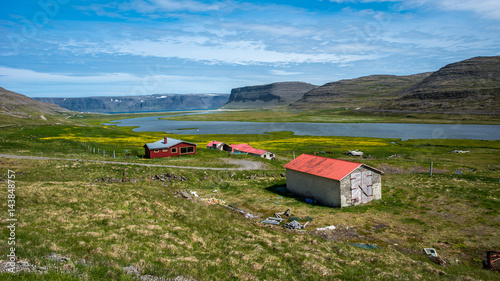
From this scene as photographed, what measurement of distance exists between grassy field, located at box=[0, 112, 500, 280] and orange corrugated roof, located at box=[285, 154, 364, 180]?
11.8ft

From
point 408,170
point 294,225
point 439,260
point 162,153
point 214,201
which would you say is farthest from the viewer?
point 162,153

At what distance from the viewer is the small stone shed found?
29484mm

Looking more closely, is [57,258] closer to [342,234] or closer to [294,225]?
[294,225]

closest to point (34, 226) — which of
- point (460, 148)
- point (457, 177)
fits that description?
point (457, 177)

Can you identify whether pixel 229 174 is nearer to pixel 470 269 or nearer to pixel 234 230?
pixel 234 230

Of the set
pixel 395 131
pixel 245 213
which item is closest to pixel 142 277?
pixel 245 213

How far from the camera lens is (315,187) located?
1265 inches

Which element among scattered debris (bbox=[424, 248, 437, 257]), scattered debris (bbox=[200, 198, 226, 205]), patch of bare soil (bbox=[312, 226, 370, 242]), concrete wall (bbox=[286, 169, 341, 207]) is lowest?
patch of bare soil (bbox=[312, 226, 370, 242])

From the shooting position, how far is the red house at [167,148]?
52062 mm

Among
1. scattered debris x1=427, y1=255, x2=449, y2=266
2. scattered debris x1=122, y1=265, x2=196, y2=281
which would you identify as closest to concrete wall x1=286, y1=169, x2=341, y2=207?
scattered debris x1=427, y1=255, x2=449, y2=266

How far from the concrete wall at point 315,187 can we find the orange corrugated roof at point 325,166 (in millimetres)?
481

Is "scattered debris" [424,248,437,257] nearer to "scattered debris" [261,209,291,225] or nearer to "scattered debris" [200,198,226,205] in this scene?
"scattered debris" [261,209,291,225]

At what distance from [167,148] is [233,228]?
3553 centimetres

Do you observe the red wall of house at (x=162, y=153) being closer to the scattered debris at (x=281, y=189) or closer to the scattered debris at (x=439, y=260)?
the scattered debris at (x=281, y=189)
